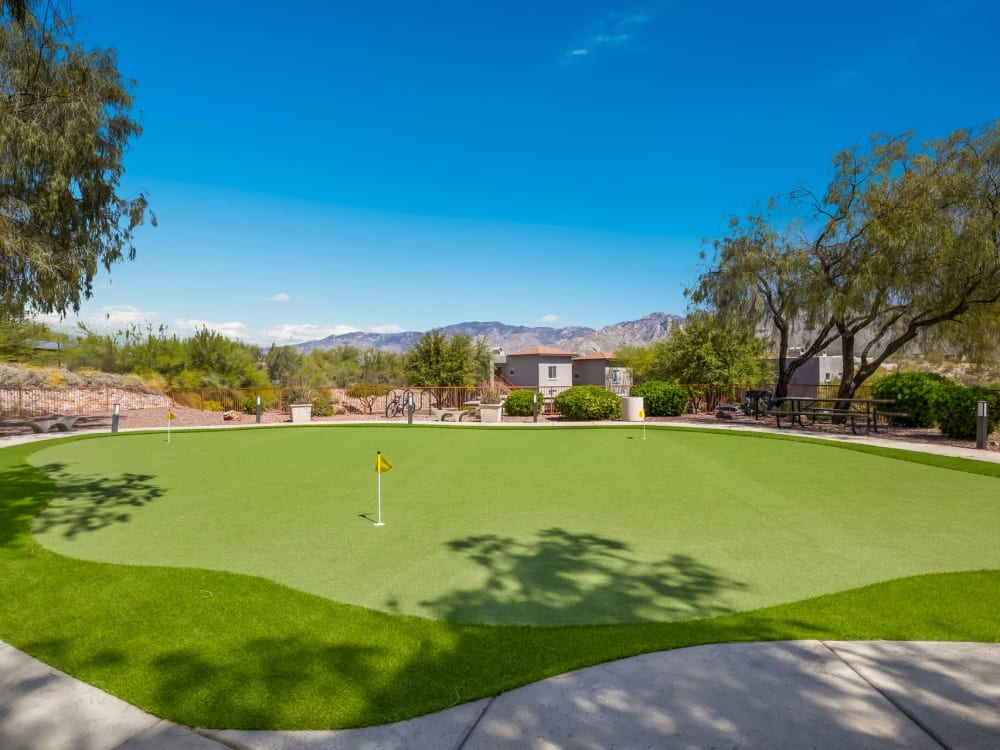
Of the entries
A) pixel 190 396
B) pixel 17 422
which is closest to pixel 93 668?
pixel 17 422

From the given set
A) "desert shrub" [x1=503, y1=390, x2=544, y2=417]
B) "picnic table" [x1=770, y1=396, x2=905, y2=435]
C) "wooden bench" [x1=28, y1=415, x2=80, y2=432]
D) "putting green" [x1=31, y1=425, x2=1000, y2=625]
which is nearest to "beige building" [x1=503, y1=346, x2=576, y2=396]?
"desert shrub" [x1=503, y1=390, x2=544, y2=417]

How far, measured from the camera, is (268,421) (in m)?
21.6

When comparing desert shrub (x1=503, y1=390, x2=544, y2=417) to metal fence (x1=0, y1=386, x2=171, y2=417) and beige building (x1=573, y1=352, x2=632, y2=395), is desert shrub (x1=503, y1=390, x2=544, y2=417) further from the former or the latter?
beige building (x1=573, y1=352, x2=632, y2=395)

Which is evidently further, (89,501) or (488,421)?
(488,421)

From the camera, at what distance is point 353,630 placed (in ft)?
11.6

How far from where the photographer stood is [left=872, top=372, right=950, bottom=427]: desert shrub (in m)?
15.2

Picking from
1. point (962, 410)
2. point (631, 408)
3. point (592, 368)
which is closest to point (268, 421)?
point (631, 408)

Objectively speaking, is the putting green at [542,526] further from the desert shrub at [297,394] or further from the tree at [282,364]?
the tree at [282,364]

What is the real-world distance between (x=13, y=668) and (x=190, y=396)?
85.6ft

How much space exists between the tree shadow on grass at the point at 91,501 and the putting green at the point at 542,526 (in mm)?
44

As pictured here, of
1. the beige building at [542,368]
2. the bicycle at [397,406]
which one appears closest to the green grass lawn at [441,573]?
the bicycle at [397,406]

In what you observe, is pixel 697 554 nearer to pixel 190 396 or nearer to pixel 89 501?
pixel 89 501

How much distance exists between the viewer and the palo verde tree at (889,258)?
15.1m

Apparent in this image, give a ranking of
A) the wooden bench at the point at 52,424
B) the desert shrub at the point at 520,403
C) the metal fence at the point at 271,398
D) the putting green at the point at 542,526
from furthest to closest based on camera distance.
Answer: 1. the metal fence at the point at 271,398
2. the desert shrub at the point at 520,403
3. the wooden bench at the point at 52,424
4. the putting green at the point at 542,526
